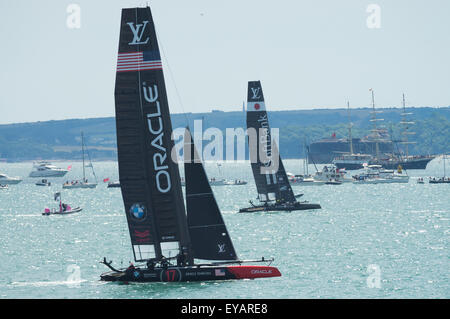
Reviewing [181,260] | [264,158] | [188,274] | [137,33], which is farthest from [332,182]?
[137,33]

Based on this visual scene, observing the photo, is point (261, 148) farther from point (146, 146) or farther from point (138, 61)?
point (138, 61)

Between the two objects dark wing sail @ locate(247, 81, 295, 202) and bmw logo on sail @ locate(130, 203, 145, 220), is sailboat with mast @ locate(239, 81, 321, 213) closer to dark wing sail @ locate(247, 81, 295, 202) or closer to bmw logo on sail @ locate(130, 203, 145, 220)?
dark wing sail @ locate(247, 81, 295, 202)

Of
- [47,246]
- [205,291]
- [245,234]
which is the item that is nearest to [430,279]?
[205,291]

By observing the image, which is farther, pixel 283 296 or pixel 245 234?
pixel 245 234

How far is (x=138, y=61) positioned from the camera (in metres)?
27.2

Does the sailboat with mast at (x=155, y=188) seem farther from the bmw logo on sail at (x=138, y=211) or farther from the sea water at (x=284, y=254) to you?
the sea water at (x=284, y=254)

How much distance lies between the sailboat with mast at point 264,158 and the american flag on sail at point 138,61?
31.4 metres

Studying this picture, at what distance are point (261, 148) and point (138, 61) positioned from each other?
108 ft

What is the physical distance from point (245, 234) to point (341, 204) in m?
33.1

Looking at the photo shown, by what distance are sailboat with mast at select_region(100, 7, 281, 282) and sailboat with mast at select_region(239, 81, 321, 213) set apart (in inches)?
1184

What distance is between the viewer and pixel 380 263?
116ft

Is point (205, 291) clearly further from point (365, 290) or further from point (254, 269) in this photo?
point (365, 290)

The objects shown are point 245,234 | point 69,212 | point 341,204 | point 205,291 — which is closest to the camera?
point 205,291

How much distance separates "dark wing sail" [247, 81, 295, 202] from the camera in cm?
5875
